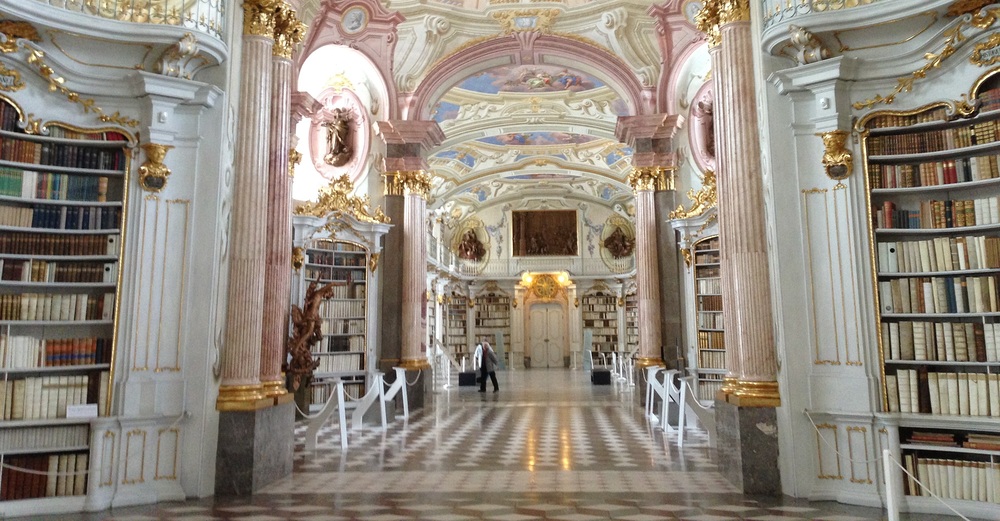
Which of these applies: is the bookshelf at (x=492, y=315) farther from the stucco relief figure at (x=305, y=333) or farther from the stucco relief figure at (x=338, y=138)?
the stucco relief figure at (x=305, y=333)

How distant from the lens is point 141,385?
19.0 feet

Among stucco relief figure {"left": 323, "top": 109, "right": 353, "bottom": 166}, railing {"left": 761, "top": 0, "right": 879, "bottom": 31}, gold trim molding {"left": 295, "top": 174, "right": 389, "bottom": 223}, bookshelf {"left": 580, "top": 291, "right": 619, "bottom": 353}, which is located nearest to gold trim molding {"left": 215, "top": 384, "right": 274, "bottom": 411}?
gold trim molding {"left": 295, "top": 174, "right": 389, "bottom": 223}

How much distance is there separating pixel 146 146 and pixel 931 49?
7356 millimetres

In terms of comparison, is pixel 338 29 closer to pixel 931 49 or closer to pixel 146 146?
pixel 146 146

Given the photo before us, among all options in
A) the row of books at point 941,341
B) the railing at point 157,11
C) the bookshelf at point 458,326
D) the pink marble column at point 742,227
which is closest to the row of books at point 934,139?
the pink marble column at point 742,227

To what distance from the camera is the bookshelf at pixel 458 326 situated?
2884cm

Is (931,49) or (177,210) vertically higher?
(931,49)

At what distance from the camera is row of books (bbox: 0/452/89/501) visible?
5398mm

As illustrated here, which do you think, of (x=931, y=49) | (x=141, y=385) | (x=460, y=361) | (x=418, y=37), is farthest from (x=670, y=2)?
(x=460, y=361)

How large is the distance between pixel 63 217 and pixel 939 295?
26.4 ft

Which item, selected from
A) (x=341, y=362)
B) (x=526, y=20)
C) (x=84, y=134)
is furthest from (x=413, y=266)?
(x=84, y=134)

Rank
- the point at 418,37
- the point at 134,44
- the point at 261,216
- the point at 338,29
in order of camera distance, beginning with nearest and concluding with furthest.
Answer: the point at 134,44 < the point at 261,216 < the point at 338,29 < the point at 418,37

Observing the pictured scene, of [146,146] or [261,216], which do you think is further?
[261,216]

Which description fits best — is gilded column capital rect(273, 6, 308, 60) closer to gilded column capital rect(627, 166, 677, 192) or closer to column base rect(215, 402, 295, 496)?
column base rect(215, 402, 295, 496)
